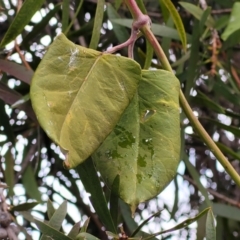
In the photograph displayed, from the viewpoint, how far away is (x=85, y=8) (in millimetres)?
825

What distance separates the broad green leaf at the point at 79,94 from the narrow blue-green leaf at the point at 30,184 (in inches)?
20.1

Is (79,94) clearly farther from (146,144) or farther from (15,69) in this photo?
(15,69)

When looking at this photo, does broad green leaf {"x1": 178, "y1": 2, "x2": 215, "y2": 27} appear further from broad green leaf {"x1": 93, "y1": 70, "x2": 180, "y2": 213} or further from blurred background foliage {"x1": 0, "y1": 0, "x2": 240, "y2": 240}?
broad green leaf {"x1": 93, "y1": 70, "x2": 180, "y2": 213}

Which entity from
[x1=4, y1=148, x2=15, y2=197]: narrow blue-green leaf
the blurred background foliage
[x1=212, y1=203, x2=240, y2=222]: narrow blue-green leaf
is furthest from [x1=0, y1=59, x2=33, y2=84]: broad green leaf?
[x1=212, y1=203, x2=240, y2=222]: narrow blue-green leaf

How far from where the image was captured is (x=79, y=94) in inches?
12.1

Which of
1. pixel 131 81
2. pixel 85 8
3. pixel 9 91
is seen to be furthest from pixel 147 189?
pixel 85 8

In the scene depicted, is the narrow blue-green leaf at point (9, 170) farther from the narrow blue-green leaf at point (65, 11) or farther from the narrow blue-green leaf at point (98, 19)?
the narrow blue-green leaf at point (98, 19)

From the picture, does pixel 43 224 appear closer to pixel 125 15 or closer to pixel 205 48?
pixel 205 48

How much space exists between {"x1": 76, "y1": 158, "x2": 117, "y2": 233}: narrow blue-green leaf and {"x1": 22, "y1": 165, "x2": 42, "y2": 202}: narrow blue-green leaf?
1.19 feet

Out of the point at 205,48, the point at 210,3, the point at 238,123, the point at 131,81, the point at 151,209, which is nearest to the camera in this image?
the point at 131,81

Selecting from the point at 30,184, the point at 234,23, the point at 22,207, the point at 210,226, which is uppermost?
the point at 234,23

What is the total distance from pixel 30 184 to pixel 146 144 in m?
0.50

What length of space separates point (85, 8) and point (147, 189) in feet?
1.79

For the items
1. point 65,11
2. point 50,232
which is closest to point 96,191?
point 50,232
